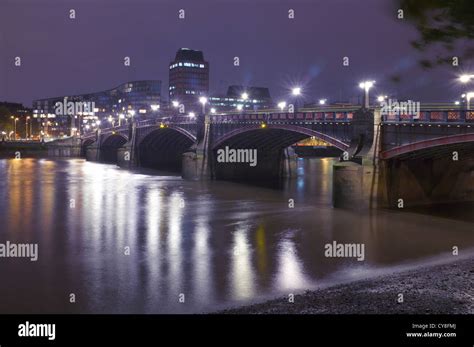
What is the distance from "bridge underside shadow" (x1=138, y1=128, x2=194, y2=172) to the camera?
263 feet

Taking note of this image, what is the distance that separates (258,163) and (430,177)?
24.5m

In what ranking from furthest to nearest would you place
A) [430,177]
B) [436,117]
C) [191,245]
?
[430,177], [436,117], [191,245]

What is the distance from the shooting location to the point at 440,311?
1235 centimetres

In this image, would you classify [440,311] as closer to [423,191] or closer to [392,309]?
[392,309]

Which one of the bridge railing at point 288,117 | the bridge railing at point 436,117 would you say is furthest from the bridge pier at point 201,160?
the bridge railing at point 436,117

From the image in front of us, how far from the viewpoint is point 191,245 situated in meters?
22.2

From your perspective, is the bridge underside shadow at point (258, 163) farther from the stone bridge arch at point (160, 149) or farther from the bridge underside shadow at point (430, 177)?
the stone bridge arch at point (160, 149)

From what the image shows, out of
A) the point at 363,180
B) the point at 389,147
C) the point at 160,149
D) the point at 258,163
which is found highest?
the point at 160,149

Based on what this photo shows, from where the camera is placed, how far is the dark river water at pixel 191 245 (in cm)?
1491

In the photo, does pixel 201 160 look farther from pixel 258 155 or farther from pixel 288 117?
pixel 288 117

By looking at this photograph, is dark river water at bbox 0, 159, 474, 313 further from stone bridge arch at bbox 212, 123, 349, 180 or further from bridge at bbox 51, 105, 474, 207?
stone bridge arch at bbox 212, 123, 349, 180

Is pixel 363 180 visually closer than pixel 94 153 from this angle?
Yes

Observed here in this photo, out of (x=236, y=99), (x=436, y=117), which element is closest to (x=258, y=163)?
(x=436, y=117)

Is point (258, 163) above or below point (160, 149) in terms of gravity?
below
